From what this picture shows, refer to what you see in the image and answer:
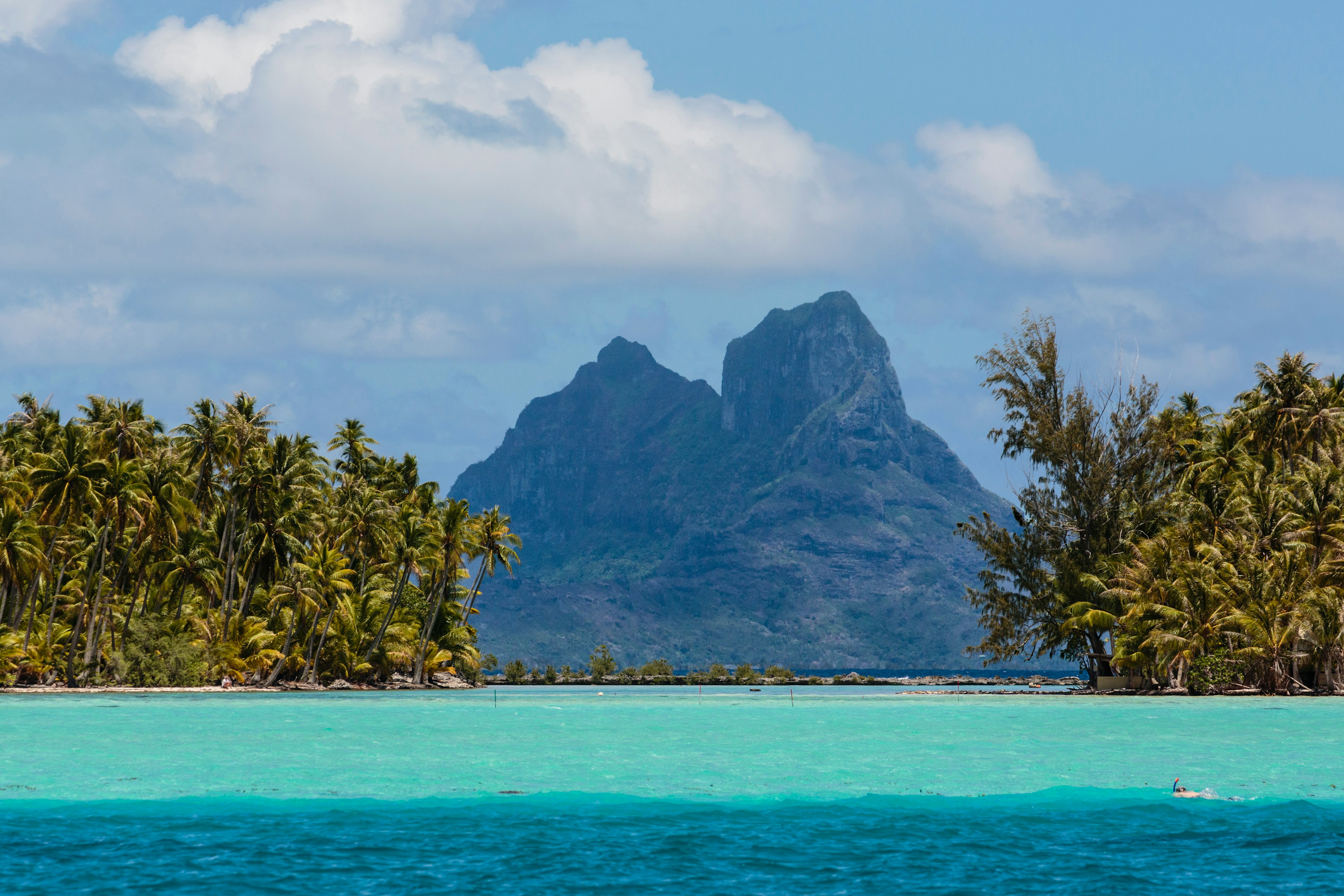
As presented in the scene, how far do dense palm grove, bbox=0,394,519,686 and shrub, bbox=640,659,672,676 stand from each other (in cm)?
3533

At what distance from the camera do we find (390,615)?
7944 cm

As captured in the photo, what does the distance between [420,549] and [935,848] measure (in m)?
64.7

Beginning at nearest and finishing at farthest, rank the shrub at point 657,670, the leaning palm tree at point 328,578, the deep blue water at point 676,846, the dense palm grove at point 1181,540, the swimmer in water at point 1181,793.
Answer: the deep blue water at point 676,846 → the swimmer in water at point 1181,793 → the dense palm grove at point 1181,540 → the leaning palm tree at point 328,578 → the shrub at point 657,670

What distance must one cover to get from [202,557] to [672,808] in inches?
2245

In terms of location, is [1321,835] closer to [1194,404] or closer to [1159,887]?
[1159,887]

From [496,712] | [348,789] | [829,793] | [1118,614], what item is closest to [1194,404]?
[1118,614]

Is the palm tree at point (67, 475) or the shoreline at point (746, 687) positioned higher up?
the palm tree at point (67, 475)

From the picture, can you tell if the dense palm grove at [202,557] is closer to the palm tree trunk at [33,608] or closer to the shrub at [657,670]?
the palm tree trunk at [33,608]

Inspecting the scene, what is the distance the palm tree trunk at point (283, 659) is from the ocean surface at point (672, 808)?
3127cm

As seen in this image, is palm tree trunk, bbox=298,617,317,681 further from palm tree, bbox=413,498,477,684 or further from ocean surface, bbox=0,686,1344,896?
ocean surface, bbox=0,686,1344,896

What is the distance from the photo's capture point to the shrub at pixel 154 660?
6688cm

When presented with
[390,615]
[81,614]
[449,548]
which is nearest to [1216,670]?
[449,548]

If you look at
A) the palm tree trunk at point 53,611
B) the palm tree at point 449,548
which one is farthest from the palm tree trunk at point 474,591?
the palm tree trunk at point 53,611

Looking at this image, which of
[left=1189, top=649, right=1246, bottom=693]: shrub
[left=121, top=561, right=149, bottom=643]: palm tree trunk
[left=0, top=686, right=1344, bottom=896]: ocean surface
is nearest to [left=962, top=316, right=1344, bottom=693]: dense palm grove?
[left=1189, top=649, right=1246, bottom=693]: shrub
